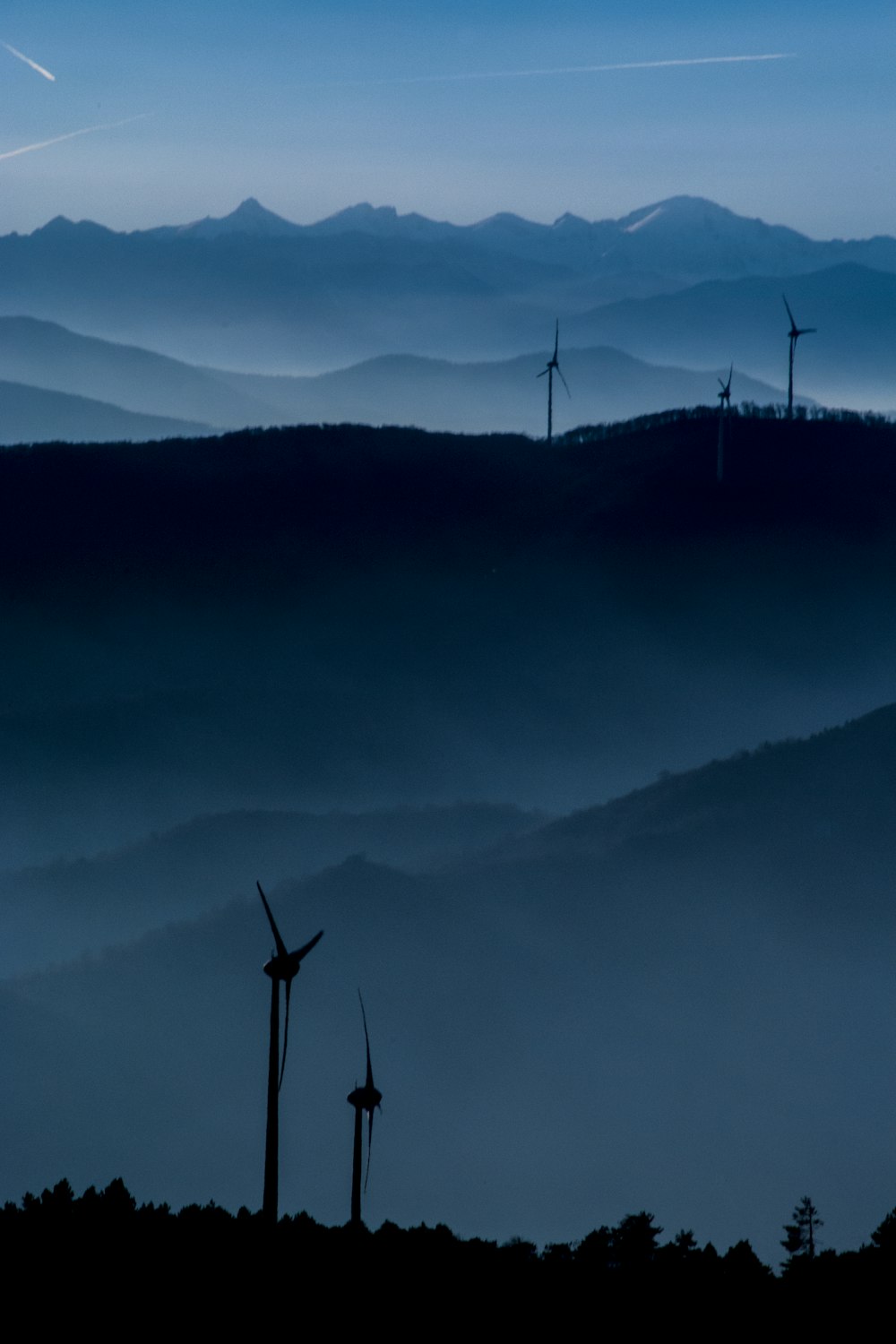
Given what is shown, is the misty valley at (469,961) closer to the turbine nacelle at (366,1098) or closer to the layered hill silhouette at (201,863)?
the layered hill silhouette at (201,863)

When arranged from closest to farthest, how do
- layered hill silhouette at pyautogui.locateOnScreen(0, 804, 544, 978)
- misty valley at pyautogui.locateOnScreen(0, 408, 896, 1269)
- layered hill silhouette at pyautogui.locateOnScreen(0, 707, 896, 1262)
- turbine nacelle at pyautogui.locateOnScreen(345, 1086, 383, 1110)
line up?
turbine nacelle at pyautogui.locateOnScreen(345, 1086, 383, 1110), layered hill silhouette at pyautogui.locateOnScreen(0, 707, 896, 1262), misty valley at pyautogui.locateOnScreen(0, 408, 896, 1269), layered hill silhouette at pyautogui.locateOnScreen(0, 804, 544, 978)

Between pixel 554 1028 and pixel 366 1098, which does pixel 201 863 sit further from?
pixel 366 1098

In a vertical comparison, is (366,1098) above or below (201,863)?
below

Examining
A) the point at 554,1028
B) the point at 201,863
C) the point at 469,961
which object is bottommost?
the point at 554,1028

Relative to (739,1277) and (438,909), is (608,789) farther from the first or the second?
(739,1277)

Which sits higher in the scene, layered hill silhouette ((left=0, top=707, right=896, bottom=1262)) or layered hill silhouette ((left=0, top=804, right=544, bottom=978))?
layered hill silhouette ((left=0, top=804, right=544, bottom=978))

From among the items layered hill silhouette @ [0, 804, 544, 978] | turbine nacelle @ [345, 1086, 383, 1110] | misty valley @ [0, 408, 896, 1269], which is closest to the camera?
turbine nacelle @ [345, 1086, 383, 1110]

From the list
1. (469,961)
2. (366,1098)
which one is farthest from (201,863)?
(366,1098)

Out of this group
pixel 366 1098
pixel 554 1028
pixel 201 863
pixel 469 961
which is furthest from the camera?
pixel 201 863

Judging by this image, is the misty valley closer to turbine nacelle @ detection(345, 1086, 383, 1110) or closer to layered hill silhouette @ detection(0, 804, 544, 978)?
layered hill silhouette @ detection(0, 804, 544, 978)

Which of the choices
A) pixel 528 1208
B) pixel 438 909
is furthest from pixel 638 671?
pixel 528 1208

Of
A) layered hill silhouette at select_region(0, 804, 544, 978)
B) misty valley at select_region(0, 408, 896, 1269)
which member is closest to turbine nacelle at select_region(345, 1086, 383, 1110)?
misty valley at select_region(0, 408, 896, 1269)

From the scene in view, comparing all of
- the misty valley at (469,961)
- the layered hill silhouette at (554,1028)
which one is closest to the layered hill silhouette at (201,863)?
the misty valley at (469,961)
